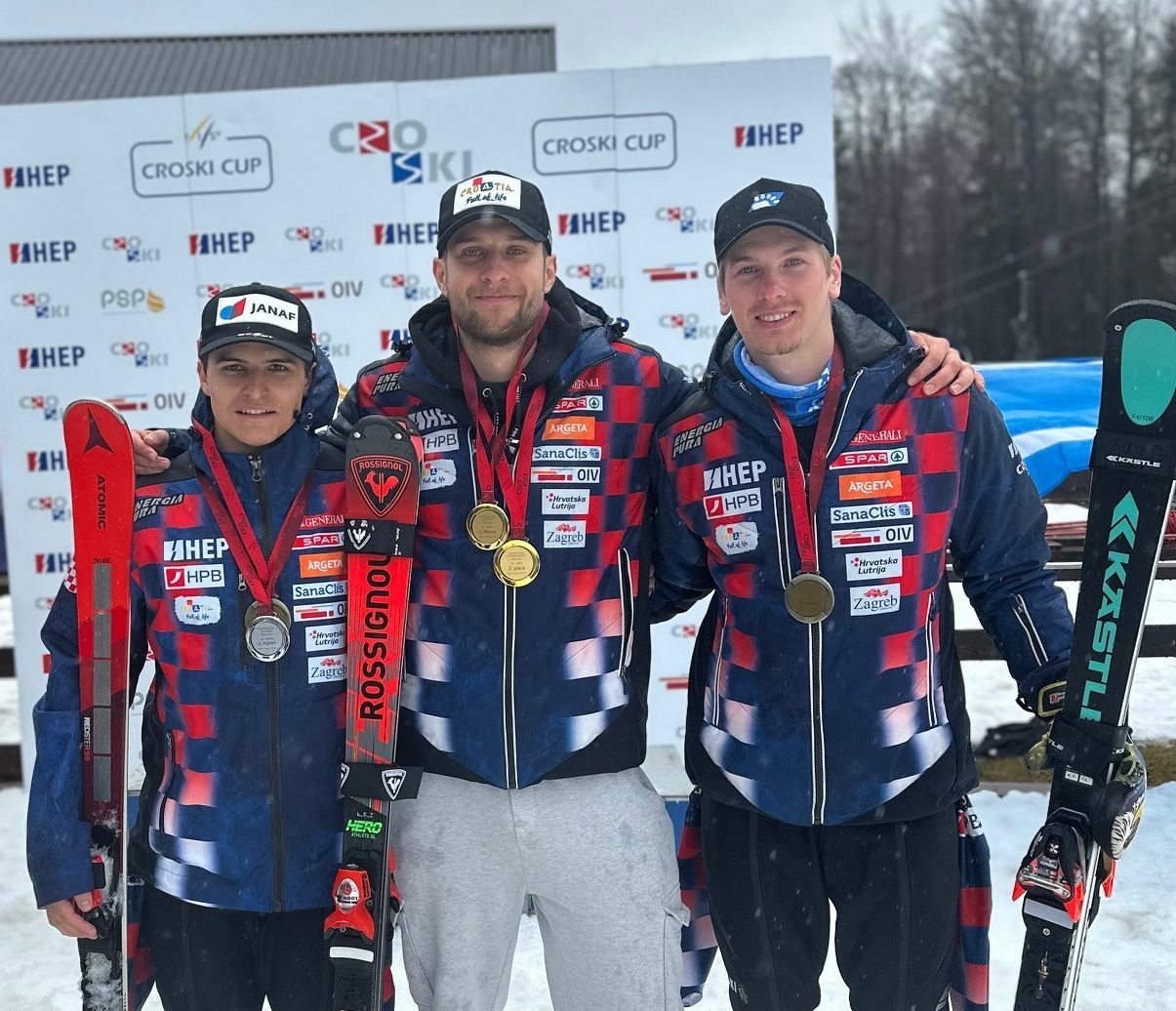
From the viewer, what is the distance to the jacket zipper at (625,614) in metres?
2.26

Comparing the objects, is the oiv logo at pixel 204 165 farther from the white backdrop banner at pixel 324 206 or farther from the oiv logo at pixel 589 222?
the oiv logo at pixel 589 222

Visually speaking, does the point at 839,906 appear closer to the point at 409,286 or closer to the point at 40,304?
the point at 409,286

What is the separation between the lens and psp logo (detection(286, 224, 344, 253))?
16.1 feet

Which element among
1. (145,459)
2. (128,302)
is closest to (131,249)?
(128,302)

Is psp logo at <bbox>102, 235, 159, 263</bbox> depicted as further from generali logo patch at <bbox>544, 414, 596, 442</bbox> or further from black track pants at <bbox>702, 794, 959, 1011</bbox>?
black track pants at <bbox>702, 794, 959, 1011</bbox>

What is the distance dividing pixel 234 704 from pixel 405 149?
11.3 feet

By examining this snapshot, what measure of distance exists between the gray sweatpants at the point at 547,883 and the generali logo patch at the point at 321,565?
501 millimetres

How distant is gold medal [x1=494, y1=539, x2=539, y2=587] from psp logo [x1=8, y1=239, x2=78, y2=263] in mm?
3842

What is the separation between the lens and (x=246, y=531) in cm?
211

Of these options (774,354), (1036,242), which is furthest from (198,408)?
(1036,242)

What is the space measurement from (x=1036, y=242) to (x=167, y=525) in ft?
104

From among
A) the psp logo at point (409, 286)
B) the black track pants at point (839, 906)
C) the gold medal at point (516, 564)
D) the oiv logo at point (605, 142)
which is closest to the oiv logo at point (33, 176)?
the psp logo at point (409, 286)

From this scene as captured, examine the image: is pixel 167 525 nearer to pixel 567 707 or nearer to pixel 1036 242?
pixel 567 707

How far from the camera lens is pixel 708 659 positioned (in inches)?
90.6
